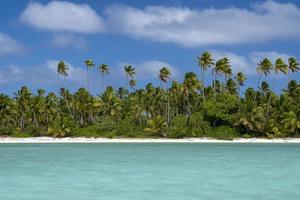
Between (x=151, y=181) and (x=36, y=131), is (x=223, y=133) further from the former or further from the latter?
(x=151, y=181)

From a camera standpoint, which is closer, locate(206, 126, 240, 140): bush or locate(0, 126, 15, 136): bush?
locate(206, 126, 240, 140): bush

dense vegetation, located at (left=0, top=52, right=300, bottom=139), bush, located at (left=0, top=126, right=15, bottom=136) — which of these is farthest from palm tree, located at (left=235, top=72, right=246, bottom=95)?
bush, located at (left=0, top=126, right=15, bottom=136)

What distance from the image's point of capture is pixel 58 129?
3433 inches

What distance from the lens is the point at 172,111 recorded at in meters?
93.2

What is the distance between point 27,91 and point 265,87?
41952 mm

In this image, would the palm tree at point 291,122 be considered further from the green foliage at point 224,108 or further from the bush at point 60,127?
the bush at point 60,127

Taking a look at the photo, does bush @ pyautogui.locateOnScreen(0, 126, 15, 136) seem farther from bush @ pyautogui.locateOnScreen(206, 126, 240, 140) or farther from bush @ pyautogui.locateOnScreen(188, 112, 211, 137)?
bush @ pyautogui.locateOnScreen(206, 126, 240, 140)

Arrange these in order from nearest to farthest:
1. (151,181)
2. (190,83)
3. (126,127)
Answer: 1. (151,181)
2. (190,83)
3. (126,127)

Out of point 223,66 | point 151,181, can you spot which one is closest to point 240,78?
point 223,66

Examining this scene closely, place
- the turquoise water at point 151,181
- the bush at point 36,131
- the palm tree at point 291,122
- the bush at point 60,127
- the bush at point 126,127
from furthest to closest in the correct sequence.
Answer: the bush at point 36,131 → the bush at point 126,127 → the bush at point 60,127 → the palm tree at point 291,122 → the turquoise water at point 151,181

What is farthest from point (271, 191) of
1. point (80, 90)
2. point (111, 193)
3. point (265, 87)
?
point (80, 90)

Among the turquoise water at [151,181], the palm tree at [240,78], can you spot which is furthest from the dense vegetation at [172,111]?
the turquoise water at [151,181]

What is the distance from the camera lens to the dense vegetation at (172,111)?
271 feet

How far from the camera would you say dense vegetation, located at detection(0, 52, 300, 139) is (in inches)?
3250
